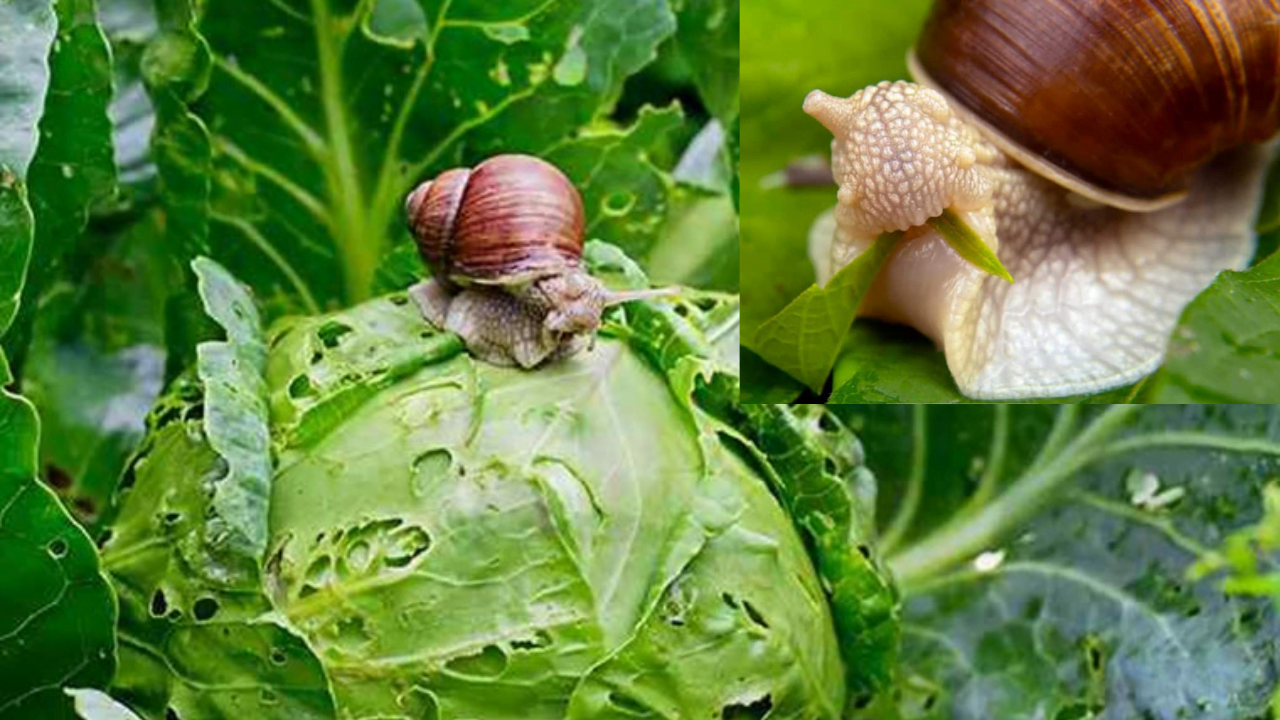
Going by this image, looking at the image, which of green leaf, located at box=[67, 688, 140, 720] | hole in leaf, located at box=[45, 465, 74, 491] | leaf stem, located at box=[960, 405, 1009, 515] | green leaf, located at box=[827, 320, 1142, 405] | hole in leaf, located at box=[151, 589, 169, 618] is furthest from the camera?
leaf stem, located at box=[960, 405, 1009, 515]

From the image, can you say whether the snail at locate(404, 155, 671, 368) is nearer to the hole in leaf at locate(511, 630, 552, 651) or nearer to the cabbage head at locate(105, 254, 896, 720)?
the cabbage head at locate(105, 254, 896, 720)

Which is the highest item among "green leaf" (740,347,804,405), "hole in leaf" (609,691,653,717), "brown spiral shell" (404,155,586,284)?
"brown spiral shell" (404,155,586,284)

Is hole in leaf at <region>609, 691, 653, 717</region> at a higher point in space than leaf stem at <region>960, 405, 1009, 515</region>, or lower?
higher

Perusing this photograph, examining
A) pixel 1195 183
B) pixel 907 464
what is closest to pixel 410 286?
pixel 907 464

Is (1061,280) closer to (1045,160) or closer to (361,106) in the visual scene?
(1045,160)

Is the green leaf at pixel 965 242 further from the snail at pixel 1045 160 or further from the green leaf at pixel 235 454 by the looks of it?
the green leaf at pixel 235 454

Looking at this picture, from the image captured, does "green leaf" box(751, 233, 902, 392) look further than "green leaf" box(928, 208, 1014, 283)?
No

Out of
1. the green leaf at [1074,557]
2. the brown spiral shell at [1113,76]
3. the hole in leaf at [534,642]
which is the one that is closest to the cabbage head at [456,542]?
the hole in leaf at [534,642]

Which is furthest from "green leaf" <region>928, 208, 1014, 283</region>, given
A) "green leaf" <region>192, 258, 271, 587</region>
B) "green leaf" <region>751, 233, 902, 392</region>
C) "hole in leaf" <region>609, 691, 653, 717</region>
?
"green leaf" <region>192, 258, 271, 587</region>
